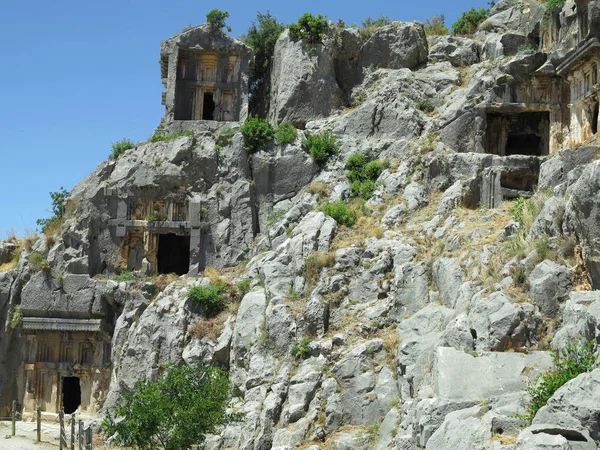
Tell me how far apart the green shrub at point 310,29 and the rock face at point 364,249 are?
0.36 m

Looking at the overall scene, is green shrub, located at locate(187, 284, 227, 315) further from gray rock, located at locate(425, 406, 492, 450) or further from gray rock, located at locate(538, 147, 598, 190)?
gray rock, located at locate(425, 406, 492, 450)

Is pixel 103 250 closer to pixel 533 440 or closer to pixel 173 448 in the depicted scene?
pixel 173 448

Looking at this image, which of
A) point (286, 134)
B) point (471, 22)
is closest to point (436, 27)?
point (471, 22)

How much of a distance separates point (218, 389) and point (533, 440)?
12097mm

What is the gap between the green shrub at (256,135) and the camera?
110 ft

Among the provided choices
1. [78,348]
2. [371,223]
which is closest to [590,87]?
[371,223]

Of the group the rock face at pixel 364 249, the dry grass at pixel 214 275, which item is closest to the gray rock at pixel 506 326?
the rock face at pixel 364 249

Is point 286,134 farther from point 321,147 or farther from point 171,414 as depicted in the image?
point 171,414

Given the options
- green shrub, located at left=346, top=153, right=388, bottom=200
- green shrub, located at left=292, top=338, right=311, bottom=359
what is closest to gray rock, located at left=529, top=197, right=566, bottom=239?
green shrub, located at left=292, top=338, right=311, bottom=359

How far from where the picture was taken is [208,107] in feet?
126

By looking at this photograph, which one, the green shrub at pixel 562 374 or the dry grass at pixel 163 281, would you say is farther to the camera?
the dry grass at pixel 163 281

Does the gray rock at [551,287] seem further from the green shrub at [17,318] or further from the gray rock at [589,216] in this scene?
the green shrub at [17,318]

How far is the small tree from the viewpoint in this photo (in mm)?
20391

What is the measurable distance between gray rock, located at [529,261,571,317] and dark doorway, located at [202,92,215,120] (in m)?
23.8
